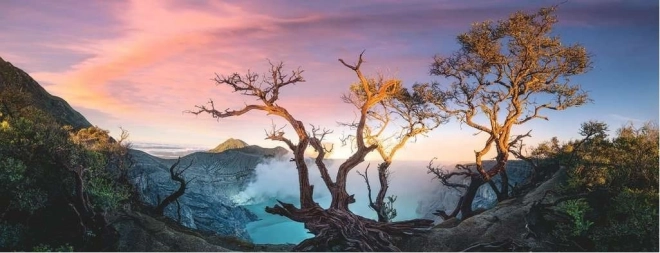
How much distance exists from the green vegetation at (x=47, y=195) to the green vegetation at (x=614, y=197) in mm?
21340

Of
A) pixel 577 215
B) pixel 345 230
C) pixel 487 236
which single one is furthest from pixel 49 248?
pixel 577 215

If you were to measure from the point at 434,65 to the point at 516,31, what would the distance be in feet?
19.6

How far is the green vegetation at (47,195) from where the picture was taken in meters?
17.8

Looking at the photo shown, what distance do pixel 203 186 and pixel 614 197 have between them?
237 ft

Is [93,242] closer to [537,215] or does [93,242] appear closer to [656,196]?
[537,215]

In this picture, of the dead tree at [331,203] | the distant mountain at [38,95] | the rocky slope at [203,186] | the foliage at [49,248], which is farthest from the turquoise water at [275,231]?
the foliage at [49,248]

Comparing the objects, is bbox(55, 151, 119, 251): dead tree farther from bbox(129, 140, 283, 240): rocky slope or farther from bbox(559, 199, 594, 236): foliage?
bbox(559, 199, 594, 236): foliage

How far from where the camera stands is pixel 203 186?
82188mm

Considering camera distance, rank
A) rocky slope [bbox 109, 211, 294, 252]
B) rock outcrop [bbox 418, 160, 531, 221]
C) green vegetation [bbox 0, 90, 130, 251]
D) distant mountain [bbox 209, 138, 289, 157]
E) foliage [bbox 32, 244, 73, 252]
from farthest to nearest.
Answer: distant mountain [bbox 209, 138, 289, 157] → rock outcrop [bbox 418, 160, 531, 221] → rocky slope [bbox 109, 211, 294, 252] → green vegetation [bbox 0, 90, 130, 251] → foliage [bbox 32, 244, 73, 252]

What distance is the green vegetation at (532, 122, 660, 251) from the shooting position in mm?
18422

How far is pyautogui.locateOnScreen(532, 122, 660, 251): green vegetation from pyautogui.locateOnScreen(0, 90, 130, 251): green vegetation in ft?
70.0

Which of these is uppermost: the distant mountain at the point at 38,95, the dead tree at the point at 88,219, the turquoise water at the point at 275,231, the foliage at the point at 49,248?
the distant mountain at the point at 38,95

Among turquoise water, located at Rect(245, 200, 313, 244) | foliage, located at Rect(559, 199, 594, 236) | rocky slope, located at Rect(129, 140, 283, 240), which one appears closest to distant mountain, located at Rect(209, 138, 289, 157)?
rocky slope, located at Rect(129, 140, 283, 240)

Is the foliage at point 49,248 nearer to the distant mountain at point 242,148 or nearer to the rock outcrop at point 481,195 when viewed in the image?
the rock outcrop at point 481,195
